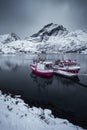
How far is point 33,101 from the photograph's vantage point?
84.3ft

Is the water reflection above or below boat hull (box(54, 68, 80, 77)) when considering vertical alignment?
below

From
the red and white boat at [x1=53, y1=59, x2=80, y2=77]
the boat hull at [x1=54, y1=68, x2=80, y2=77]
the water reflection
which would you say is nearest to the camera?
the water reflection

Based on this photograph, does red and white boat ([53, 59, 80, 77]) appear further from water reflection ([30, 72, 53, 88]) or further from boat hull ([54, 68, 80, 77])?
water reflection ([30, 72, 53, 88])

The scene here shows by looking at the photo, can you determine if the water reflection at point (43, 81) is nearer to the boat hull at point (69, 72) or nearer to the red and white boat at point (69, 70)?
the boat hull at point (69, 72)

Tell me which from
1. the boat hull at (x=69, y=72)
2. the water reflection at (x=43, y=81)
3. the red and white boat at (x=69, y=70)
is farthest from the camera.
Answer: the red and white boat at (x=69, y=70)

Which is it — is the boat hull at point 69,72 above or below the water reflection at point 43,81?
above

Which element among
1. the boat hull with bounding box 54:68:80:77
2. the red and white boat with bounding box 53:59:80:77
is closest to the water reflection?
the boat hull with bounding box 54:68:80:77

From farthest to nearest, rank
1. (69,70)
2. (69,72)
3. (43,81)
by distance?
1. (69,70)
2. (69,72)
3. (43,81)

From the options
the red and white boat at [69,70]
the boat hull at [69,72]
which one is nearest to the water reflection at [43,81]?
the boat hull at [69,72]

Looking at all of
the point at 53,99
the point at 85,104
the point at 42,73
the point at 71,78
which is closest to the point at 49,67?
the point at 42,73

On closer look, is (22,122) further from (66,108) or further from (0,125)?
(66,108)

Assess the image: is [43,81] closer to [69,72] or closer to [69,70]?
[69,72]

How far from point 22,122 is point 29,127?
772 mm

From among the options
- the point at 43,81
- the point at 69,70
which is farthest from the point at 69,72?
the point at 43,81
